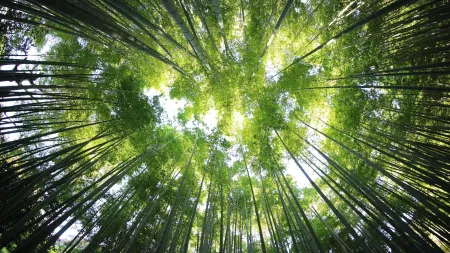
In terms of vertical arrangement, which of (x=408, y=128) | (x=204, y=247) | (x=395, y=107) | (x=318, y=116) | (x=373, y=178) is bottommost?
(x=204, y=247)

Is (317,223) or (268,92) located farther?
(268,92)

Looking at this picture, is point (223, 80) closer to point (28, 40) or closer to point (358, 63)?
point (358, 63)

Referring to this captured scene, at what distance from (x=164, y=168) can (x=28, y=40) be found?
387cm

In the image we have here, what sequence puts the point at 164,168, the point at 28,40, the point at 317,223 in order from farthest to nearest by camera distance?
1. the point at 164,168
2. the point at 317,223
3. the point at 28,40

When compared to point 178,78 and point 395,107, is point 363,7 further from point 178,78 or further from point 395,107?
point 178,78

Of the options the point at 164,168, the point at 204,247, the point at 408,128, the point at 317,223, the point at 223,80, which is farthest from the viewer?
the point at 223,80

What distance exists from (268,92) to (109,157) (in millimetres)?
4569

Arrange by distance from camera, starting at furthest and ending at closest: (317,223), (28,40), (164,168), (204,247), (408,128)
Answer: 1. (164,168)
2. (317,223)
3. (28,40)
4. (408,128)
5. (204,247)

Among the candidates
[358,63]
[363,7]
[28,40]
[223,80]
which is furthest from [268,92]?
[28,40]

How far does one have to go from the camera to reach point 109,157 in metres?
6.04

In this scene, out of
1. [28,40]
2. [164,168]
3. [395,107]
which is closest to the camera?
[28,40]

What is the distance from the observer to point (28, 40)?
4539 millimetres

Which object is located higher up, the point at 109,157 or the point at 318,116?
the point at 318,116

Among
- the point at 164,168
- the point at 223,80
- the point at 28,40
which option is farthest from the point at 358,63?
the point at 28,40
